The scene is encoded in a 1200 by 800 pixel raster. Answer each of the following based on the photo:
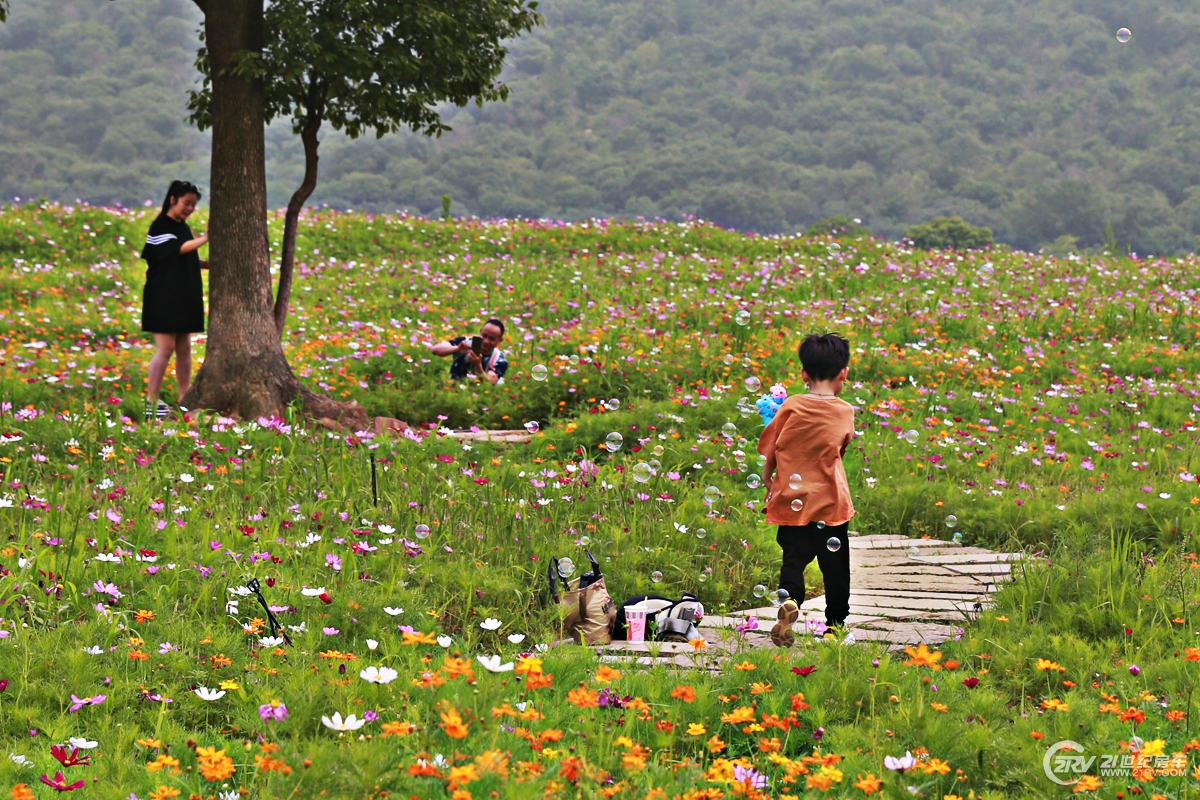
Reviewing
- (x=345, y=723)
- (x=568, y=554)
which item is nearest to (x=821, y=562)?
(x=568, y=554)

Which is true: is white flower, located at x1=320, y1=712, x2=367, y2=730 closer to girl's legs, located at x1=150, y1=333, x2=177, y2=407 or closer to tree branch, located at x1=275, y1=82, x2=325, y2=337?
girl's legs, located at x1=150, y1=333, x2=177, y2=407

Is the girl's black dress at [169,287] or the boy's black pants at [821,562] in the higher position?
the girl's black dress at [169,287]

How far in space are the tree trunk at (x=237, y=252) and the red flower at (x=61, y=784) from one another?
5721 millimetres

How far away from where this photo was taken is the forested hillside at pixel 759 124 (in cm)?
Result: 6078

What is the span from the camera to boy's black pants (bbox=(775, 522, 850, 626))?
483 cm

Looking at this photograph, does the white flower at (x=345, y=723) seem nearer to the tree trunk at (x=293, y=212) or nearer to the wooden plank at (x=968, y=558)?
the wooden plank at (x=968, y=558)

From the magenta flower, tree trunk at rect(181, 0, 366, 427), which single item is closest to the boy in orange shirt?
the magenta flower

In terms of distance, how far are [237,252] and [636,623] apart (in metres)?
5.56

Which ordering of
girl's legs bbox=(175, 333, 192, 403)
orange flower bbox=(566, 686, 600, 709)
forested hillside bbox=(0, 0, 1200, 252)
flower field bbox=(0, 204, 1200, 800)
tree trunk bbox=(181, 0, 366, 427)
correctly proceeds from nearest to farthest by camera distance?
orange flower bbox=(566, 686, 600, 709), flower field bbox=(0, 204, 1200, 800), tree trunk bbox=(181, 0, 366, 427), girl's legs bbox=(175, 333, 192, 403), forested hillside bbox=(0, 0, 1200, 252)

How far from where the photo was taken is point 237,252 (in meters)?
Answer: 8.88

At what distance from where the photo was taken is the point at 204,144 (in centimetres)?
6725

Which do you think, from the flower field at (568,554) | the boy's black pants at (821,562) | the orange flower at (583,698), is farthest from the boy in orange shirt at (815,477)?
the orange flower at (583,698)

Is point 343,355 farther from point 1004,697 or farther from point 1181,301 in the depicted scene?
point 1181,301

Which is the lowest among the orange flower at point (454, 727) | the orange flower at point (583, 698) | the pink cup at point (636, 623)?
the pink cup at point (636, 623)
